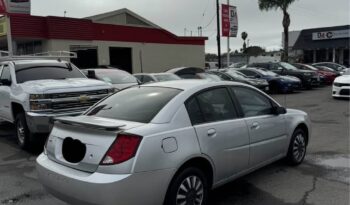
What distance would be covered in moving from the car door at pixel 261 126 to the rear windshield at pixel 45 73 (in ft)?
16.1

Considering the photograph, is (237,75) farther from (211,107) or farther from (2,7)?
(211,107)

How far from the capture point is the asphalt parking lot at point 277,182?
492 cm

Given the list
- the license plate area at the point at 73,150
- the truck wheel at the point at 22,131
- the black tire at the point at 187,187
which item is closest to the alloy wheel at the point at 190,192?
the black tire at the point at 187,187

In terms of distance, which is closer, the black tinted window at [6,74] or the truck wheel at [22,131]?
the truck wheel at [22,131]

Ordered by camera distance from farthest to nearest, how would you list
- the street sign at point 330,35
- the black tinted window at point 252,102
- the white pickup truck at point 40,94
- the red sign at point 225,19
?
the street sign at point 330,35
the red sign at point 225,19
the white pickup truck at point 40,94
the black tinted window at point 252,102

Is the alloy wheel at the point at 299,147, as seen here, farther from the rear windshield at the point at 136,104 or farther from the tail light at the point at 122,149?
the tail light at the point at 122,149

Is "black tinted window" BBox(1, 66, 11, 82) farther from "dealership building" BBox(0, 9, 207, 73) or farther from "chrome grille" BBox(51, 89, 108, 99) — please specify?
"dealership building" BBox(0, 9, 207, 73)

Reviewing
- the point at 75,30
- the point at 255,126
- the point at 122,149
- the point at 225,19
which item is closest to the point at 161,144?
the point at 122,149

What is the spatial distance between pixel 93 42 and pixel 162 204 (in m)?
24.9

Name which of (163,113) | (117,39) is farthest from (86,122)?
(117,39)

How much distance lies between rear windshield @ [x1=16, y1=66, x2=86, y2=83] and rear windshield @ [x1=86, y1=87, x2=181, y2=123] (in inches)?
158

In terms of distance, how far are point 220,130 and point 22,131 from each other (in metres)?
4.88

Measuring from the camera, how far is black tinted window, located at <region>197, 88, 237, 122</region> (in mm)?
4605

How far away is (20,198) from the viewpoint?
200 inches
